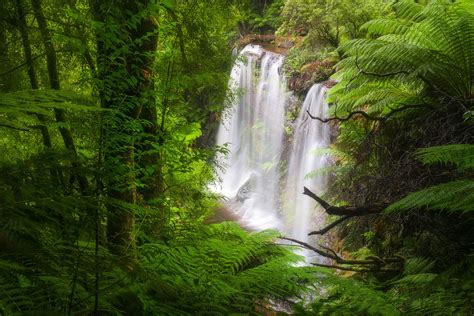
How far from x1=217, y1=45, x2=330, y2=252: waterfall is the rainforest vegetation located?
9.89 ft

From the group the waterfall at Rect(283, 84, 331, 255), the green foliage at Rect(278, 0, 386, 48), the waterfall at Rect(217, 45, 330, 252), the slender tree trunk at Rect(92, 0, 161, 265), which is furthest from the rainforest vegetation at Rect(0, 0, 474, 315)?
the green foliage at Rect(278, 0, 386, 48)

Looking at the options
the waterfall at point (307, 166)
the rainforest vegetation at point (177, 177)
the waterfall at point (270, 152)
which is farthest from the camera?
the waterfall at point (270, 152)

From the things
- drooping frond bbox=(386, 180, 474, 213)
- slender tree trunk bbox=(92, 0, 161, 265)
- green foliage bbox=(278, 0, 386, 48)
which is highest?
green foliage bbox=(278, 0, 386, 48)

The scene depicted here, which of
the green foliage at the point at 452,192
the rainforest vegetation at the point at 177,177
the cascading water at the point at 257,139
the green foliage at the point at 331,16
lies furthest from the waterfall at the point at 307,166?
the green foliage at the point at 452,192

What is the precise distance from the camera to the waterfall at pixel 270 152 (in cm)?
976

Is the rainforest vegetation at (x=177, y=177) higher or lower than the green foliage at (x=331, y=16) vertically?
lower

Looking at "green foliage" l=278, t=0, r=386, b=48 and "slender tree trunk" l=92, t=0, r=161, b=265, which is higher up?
"green foliage" l=278, t=0, r=386, b=48

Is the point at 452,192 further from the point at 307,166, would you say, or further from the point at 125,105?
the point at 307,166

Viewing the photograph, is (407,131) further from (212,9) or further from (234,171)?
(234,171)

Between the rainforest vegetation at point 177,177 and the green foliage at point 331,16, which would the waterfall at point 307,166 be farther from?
the rainforest vegetation at point 177,177

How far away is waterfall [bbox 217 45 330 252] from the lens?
976 centimetres

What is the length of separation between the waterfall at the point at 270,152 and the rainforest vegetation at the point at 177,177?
3014mm

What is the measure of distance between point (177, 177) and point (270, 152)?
8.57m

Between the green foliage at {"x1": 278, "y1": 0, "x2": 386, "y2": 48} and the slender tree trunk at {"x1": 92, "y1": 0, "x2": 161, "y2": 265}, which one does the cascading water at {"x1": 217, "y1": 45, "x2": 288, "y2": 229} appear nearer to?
the green foliage at {"x1": 278, "y1": 0, "x2": 386, "y2": 48}
